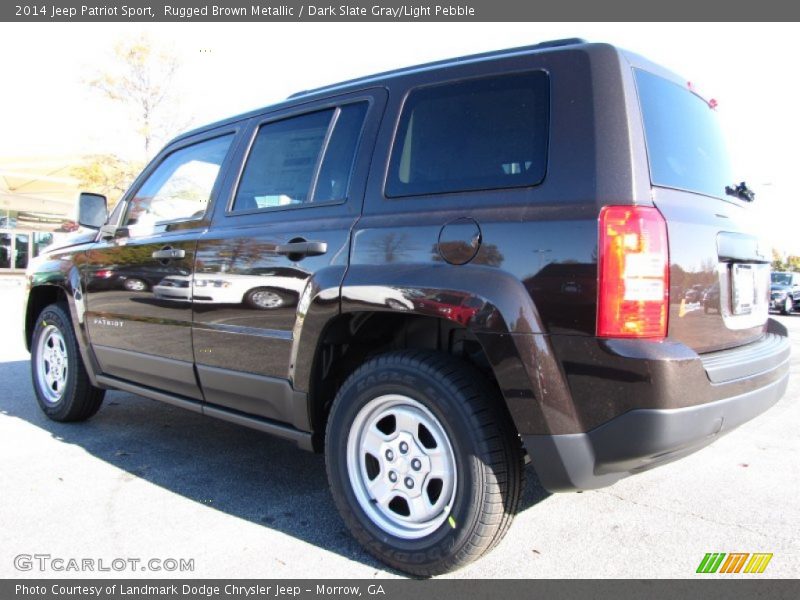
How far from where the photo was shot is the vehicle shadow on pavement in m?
2.90

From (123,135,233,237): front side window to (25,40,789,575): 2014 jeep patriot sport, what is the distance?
169mm

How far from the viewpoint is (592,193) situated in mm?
2031

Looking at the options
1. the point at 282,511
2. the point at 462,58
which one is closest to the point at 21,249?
the point at 282,511

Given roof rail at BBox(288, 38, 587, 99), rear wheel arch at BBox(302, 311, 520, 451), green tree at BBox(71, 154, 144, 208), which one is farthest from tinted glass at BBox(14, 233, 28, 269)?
rear wheel arch at BBox(302, 311, 520, 451)

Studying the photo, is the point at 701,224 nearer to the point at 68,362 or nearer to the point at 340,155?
the point at 340,155

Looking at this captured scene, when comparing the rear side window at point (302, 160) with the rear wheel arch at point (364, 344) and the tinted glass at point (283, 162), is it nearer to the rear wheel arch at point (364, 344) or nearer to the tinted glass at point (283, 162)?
the tinted glass at point (283, 162)

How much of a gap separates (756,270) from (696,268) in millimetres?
753

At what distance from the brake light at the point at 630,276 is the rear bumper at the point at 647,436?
22 cm

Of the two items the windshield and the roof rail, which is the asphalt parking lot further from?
the windshield

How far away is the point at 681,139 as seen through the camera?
2445 millimetres

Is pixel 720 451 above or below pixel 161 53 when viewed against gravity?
below

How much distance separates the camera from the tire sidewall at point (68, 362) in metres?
4.33

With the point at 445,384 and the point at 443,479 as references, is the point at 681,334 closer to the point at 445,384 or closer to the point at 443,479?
the point at 445,384
